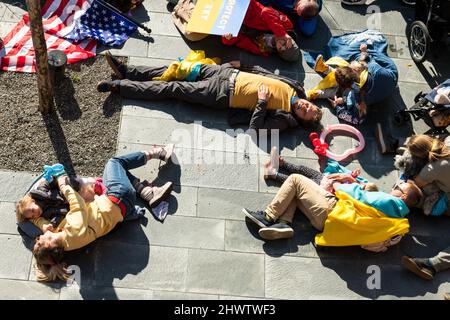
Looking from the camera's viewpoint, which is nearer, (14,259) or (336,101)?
(14,259)

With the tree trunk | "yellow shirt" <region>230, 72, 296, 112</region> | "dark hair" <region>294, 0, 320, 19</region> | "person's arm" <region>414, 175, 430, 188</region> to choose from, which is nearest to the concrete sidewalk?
"yellow shirt" <region>230, 72, 296, 112</region>

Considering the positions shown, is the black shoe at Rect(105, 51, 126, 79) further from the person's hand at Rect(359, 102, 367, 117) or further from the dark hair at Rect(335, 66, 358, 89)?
the person's hand at Rect(359, 102, 367, 117)

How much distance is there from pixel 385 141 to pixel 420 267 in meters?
1.79

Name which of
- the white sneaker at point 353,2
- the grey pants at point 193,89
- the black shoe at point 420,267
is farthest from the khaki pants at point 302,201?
the white sneaker at point 353,2

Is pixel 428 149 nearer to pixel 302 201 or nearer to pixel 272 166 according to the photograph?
pixel 302 201

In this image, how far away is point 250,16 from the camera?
27.0 feet

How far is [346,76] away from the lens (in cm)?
767

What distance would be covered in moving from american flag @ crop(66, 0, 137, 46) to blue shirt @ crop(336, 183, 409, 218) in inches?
154

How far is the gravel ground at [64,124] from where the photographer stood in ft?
22.7

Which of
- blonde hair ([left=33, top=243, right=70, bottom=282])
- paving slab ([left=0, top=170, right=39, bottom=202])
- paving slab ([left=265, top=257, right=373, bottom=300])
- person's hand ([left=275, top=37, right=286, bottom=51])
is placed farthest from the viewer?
person's hand ([left=275, top=37, right=286, bottom=51])

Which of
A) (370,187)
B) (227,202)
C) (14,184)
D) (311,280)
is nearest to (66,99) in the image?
(14,184)

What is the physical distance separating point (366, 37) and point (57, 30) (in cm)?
435

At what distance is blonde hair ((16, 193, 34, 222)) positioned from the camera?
6.12m

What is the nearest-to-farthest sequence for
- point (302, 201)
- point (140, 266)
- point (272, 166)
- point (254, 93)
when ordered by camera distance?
point (140, 266) → point (302, 201) → point (272, 166) → point (254, 93)
